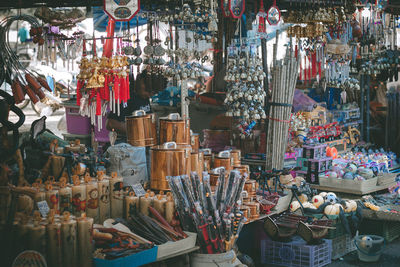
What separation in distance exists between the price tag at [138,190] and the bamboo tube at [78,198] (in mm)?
433

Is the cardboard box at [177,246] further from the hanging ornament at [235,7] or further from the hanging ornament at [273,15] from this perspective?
the hanging ornament at [273,15]

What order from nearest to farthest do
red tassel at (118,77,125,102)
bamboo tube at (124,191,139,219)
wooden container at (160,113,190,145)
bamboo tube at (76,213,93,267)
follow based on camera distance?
1. bamboo tube at (76,213,93,267)
2. bamboo tube at (124,191,139,219)
3. wooden container at (160,113,190,145)
4. red tassel at (118,77,125,102)

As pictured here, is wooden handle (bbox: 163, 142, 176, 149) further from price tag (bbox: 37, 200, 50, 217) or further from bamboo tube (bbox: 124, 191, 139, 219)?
price tag (bbox: 37, 200, 50, 217)

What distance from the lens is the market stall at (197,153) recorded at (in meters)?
3.36

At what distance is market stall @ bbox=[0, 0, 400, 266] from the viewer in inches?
132

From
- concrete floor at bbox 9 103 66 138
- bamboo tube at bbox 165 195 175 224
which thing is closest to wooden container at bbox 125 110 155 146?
bamboo tube at bbox 165 195 175 224

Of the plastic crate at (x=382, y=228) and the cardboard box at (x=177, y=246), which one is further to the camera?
the plastic crate at (x=382, y=228)

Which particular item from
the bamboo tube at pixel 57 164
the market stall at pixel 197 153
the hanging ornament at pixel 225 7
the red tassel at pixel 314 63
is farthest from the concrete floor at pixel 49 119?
the bamboo tube at pixel 57 164

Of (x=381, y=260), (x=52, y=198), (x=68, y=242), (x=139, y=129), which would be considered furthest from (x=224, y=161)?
(x=381, y=260)

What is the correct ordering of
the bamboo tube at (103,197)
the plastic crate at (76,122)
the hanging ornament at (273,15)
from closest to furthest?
1. the bamboo tube at (103,197)
2. the hanging ornament at (273,15)
3. the plastic crate at (76,122)

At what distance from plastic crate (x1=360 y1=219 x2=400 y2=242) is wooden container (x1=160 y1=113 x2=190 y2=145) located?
2.46 metres

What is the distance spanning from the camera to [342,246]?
16.9 feet

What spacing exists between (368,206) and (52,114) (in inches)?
435

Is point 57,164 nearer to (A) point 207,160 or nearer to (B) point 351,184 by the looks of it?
(A) point 207,160
